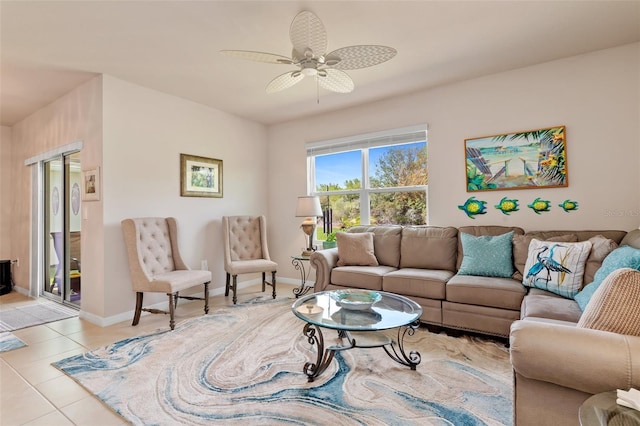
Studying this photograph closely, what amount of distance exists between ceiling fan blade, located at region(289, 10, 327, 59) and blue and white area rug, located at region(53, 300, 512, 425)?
7.54 feet

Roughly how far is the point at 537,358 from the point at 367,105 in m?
3.66

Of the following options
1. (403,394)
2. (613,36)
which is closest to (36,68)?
(403,394)

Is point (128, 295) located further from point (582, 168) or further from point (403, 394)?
point (582, 168)

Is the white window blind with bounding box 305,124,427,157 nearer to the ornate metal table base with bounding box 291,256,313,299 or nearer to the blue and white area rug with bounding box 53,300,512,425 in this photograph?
the ornate metal table base with bounding box 291,256,313,299

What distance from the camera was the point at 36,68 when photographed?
3.03 m

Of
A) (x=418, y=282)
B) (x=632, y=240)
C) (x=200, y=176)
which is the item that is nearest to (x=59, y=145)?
(x=200, y=176)

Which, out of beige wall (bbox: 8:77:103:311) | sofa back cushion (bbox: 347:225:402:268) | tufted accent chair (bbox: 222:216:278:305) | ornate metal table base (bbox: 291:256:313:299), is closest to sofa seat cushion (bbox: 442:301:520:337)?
sofa back cushion (bbox: 347:225:402:268)

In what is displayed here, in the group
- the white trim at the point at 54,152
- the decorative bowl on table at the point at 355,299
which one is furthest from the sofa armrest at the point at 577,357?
the white trim at the point at 54,152

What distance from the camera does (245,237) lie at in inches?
174

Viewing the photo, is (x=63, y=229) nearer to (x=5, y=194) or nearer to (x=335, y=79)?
(x=5, y=194)

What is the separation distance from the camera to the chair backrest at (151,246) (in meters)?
3.12

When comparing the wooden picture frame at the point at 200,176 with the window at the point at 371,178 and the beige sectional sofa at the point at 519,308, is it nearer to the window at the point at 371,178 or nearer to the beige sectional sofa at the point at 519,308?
the window at the point at 371,178

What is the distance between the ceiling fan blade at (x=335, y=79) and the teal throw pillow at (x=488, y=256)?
6.29 ft

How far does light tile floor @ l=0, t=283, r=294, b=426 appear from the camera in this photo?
170cm
